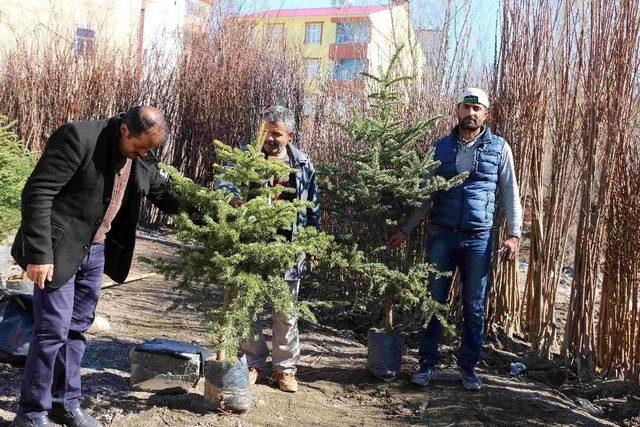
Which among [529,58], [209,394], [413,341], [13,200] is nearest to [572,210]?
[529,58]

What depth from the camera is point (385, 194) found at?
4.63m

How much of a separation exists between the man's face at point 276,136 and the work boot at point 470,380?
1.95 m

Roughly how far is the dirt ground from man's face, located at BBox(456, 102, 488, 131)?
1.75 meters

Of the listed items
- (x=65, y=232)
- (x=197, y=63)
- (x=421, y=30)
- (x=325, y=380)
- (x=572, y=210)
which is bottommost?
(x=325, y=380)

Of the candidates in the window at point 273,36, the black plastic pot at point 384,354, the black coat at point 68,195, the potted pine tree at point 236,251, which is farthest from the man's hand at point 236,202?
the window at point 273,36

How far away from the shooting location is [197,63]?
9.16 meters

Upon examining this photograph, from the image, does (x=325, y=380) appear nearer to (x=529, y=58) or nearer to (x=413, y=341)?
(x=413, y=341)

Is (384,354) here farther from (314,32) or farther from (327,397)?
(314,32)

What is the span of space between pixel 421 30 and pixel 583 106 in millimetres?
5914

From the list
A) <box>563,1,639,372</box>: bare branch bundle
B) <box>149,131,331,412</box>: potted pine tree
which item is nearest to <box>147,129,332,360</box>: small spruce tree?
<box>149,131,331,412</box>: potted pine tree

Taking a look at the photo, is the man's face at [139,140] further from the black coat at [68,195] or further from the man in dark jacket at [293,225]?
the man in dark jacket at [293,225]

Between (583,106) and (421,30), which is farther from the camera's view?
(421,30)

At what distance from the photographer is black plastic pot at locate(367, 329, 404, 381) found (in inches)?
176

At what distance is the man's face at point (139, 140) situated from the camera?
3004mm
